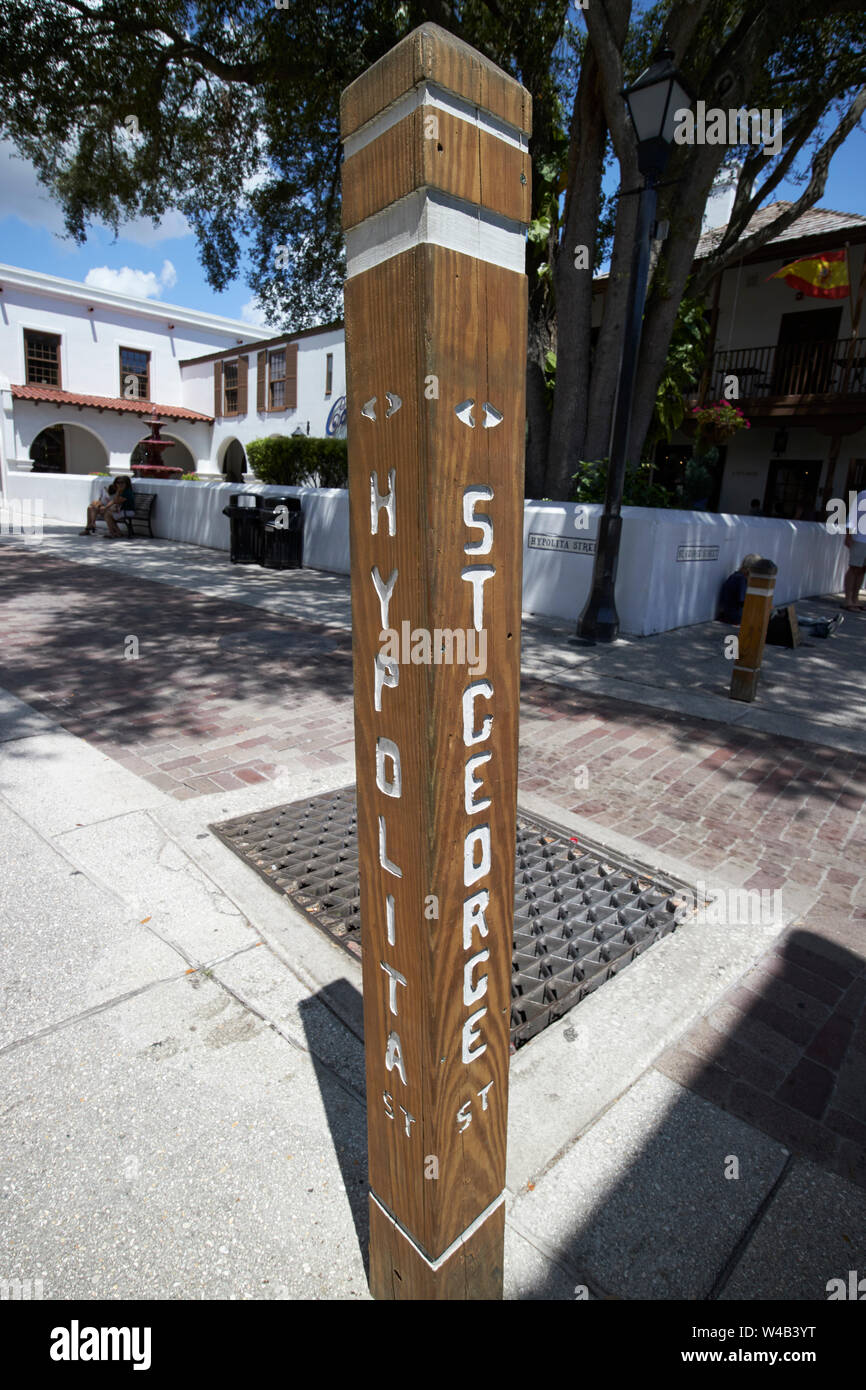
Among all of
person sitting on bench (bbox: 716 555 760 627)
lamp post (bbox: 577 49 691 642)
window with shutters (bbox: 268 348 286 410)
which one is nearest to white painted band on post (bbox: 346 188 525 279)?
lamp post (bbox: 577 49 691 642)

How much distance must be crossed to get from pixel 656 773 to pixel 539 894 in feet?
5.72

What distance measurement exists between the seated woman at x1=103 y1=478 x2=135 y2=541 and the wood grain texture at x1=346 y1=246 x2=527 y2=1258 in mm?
16654

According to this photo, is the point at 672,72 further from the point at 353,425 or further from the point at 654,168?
the point at 353,425

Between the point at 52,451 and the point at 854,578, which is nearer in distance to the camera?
the point at 854,578

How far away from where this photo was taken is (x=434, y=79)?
1.04 metres

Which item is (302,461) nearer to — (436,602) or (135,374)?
(436,602)

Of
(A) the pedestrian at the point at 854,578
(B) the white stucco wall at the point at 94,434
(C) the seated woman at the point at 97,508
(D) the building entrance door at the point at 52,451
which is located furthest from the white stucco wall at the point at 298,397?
(A) the pedestrian at the point at 854,578

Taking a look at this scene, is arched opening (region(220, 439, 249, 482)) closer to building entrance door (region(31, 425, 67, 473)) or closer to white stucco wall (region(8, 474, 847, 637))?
building entrance door (region(31, 425, 67, 473))

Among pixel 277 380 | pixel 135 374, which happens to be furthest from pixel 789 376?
pixel 135 374

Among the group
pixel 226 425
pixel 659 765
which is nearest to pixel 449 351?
pixel 659 765

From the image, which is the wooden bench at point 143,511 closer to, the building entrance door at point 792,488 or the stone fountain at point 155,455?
the stone fountain at point 155,455

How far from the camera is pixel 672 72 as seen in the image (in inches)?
246

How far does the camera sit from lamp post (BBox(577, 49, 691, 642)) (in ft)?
21.1

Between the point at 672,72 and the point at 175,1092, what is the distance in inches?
317
